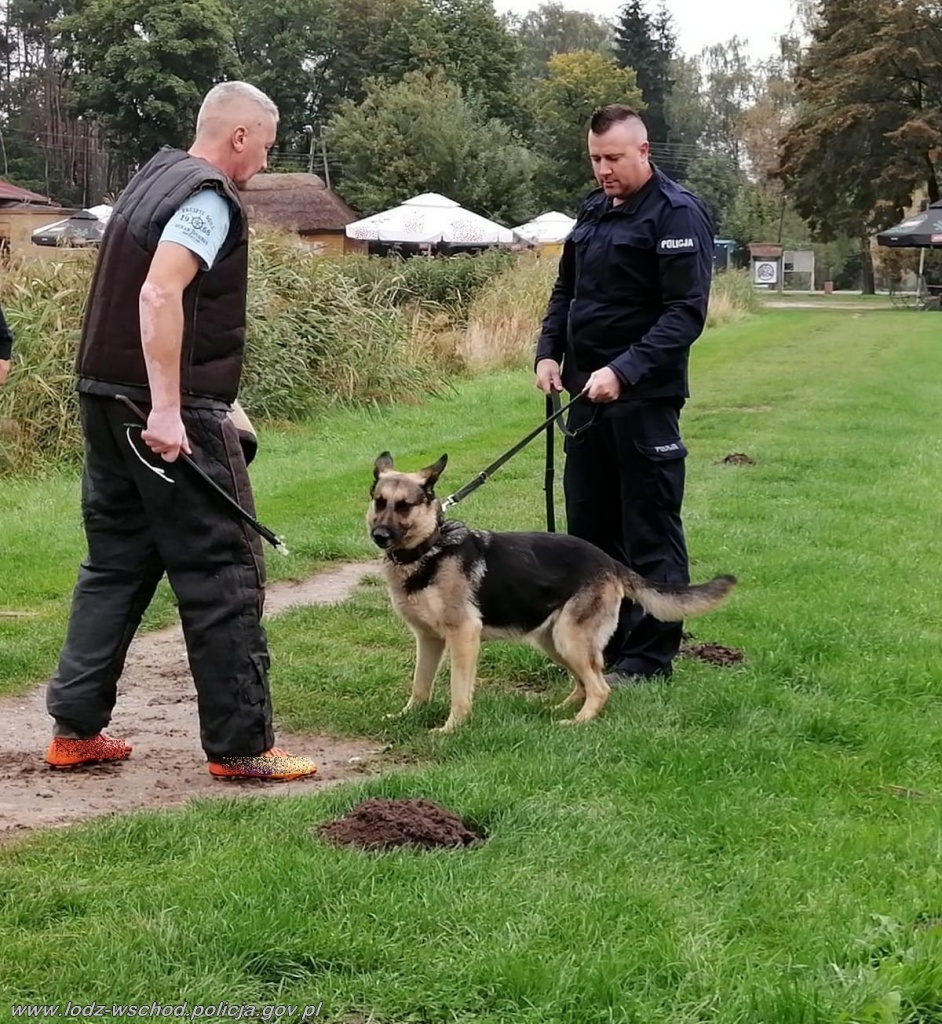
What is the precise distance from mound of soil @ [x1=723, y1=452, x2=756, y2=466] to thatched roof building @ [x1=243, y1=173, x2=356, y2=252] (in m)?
34.8

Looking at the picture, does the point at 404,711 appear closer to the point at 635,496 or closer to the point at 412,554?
the point at 412,554

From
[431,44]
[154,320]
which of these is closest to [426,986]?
[154,320]

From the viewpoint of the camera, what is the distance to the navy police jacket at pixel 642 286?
5316 millimetres

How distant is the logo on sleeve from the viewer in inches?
208

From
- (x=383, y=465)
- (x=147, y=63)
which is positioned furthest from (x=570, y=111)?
(x=383, y=465)

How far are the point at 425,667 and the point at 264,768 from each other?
1.05m

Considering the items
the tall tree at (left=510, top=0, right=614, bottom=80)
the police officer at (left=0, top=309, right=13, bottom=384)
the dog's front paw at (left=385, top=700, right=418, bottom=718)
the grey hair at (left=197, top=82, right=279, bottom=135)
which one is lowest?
the dog's front paw at (left=385, top=700, right=418, bottom=718)

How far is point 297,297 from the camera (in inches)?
590

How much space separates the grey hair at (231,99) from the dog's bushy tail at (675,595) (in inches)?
94.7

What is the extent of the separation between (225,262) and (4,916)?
2.17 meters

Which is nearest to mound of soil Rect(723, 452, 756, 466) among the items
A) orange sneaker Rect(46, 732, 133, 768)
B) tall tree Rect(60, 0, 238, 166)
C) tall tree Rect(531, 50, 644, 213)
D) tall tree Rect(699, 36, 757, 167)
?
orange sneaker Rect(46, 732, 133, 768)

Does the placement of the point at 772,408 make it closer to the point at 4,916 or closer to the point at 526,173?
the point at 4,916

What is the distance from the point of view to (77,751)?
183 inches

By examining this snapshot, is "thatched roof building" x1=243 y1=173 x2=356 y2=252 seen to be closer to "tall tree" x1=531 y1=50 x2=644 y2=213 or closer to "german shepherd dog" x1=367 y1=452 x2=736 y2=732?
"tall tree" x1=531 y1=50 x2=644 y2=213
